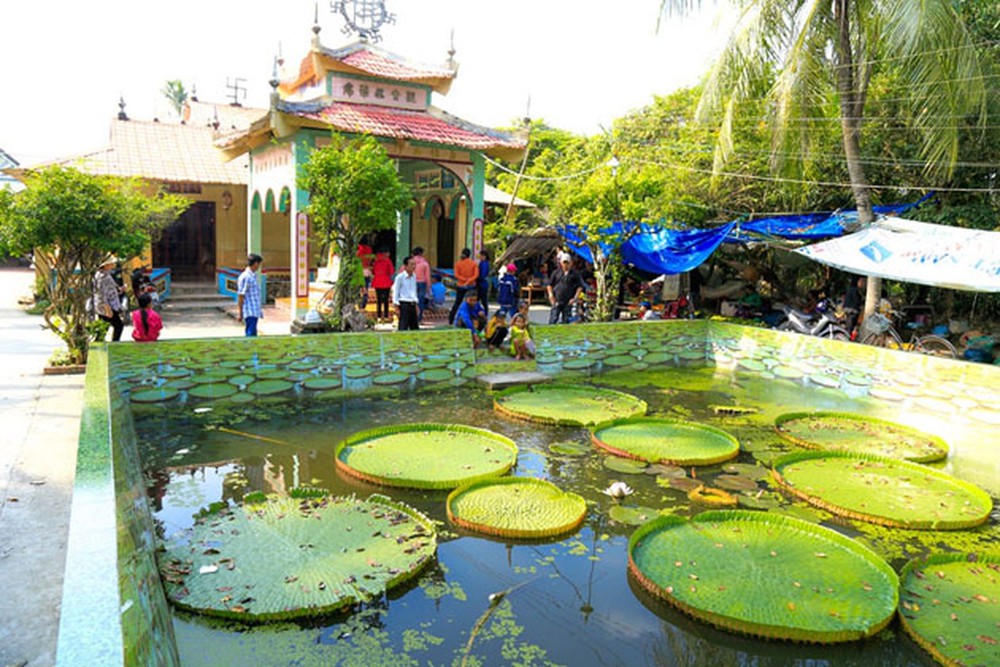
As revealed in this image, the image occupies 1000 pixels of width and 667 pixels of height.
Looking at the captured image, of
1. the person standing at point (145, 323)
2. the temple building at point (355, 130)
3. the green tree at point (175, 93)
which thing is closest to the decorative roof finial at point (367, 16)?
the temple building at point (355, 130)

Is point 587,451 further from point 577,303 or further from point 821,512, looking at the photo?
point 577,303

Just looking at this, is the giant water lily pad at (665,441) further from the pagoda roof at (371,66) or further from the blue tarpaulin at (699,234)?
the pagoda roof at (371,66)

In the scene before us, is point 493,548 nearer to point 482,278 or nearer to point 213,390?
point 213,390

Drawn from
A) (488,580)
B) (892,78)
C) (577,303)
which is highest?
(892,78)

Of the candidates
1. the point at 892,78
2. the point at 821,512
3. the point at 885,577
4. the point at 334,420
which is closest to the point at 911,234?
the point at 892,78

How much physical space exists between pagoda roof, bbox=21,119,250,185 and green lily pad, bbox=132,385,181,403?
9.66 meters

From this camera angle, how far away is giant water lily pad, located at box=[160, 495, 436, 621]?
3.88 metres

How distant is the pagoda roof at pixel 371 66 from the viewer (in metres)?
12.4

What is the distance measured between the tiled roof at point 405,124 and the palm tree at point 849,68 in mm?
4092

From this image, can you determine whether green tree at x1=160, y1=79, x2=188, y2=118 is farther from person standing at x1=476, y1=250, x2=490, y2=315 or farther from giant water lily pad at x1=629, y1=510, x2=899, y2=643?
giant water lily pad at x1=629, y1=510, x2=899, y2=643

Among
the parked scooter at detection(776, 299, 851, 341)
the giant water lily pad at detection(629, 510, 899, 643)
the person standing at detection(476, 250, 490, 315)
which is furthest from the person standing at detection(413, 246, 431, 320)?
the giant water lily pad at detection(629, 510, 899, 643)

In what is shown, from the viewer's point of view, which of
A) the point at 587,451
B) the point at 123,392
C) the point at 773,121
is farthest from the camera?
the point at 773,121

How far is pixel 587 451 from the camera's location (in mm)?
6910

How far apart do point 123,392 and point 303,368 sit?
2076mm
